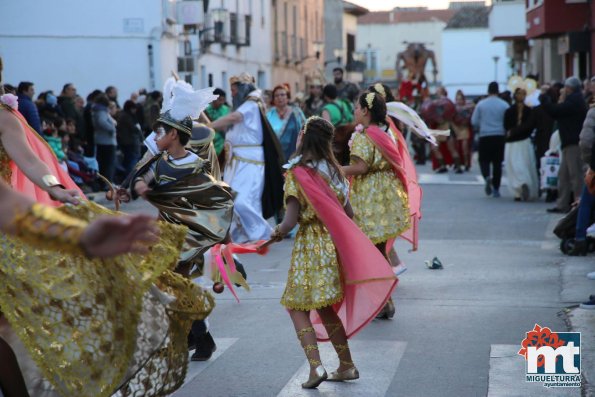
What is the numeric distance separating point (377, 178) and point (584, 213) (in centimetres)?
332

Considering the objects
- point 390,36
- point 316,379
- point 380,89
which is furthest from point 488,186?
point 390,36

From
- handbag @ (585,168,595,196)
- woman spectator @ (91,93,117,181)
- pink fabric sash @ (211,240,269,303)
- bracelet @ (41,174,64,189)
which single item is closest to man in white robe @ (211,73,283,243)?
handbag @ (585,168,595,196)

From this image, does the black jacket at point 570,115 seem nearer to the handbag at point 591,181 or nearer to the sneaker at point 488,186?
the sneaker at point 488,186

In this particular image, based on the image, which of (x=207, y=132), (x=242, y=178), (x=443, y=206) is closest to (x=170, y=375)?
(x=207, y=132)

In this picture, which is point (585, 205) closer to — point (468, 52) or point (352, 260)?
point (352, 260)

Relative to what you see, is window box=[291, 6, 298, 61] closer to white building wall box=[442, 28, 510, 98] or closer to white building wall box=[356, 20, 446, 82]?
white building wall box=[442, 28, 510, 98]

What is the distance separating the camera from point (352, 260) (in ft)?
22.5

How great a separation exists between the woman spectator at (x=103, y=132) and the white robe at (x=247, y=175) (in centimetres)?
695

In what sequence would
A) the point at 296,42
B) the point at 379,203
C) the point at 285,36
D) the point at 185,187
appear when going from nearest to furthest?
the point at 185,187, the point at 379,203, the point at 285,36, the point at 296,42

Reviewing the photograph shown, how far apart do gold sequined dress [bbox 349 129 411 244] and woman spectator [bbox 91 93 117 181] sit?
11.2 m

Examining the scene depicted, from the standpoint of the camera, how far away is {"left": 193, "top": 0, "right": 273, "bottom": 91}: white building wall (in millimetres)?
38072

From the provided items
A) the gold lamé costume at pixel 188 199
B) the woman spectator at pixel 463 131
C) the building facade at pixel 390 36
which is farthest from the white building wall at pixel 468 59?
the gold lamé costume at pixel 188 199

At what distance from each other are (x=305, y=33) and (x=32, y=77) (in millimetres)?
28741

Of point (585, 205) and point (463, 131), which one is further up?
point (585, 205)
